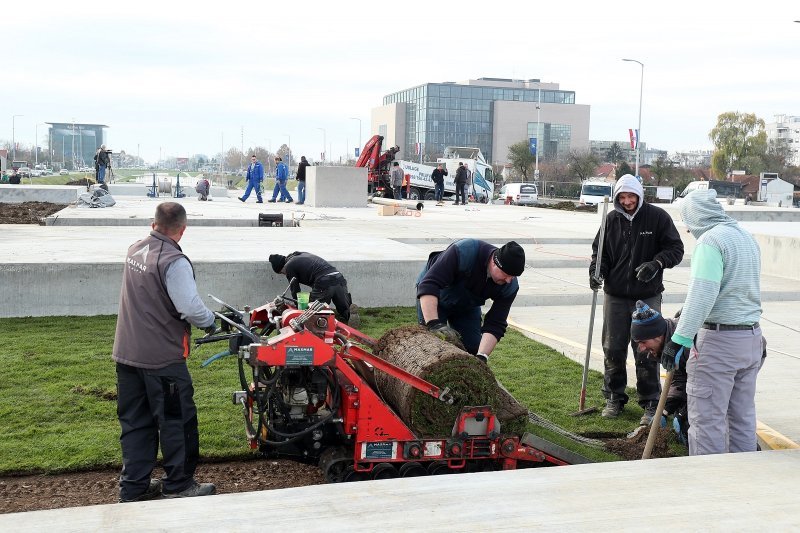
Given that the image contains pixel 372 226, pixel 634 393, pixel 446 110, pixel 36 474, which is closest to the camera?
pixel 36 474

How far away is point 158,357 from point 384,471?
56.3 inches

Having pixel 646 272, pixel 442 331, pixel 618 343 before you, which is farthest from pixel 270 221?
pixel 442 331

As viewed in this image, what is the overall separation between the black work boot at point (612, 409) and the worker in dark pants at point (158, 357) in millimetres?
3248

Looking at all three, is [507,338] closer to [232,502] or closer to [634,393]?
[634,393]

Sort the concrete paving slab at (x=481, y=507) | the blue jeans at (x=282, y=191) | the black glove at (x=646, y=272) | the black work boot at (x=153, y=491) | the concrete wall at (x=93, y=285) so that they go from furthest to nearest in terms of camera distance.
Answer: the blue jeans at (x=282, y=191), the concrete wall at (x=93, y=285), the black glove at (x=646, y=272), the black work boot at (x=153, y=491), the concrete paving slab at (x=481, y=507)

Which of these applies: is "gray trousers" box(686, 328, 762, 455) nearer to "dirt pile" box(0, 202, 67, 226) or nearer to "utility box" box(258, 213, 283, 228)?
"utility box" box(258, 213, 283, 228)

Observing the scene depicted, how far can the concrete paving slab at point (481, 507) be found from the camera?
3.63 metres

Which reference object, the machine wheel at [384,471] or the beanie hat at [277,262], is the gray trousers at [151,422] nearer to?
the machine wheel at [384,471]

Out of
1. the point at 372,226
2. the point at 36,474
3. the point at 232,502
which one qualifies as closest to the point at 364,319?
the point at 36,474

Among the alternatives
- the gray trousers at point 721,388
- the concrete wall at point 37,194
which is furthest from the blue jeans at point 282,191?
the gray trousers at point 721,388

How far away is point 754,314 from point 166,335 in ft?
11.2

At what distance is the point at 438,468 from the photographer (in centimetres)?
497

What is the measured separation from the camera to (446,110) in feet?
386

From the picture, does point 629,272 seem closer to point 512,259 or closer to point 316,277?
point 512,259
